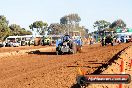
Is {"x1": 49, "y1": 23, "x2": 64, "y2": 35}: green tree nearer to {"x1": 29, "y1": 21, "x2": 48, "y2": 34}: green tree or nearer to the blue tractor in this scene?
{"x1": 29, "y1": 21, "x2": 48, "y2": 34}: green tree

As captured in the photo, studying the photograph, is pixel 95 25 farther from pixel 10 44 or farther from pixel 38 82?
pixel 38 82

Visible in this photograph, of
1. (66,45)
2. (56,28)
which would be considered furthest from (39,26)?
(66,45)

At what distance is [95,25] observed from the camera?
181 meters

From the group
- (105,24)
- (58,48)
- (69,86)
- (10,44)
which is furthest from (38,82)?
(105,24)

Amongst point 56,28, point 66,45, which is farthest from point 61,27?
point 66,45

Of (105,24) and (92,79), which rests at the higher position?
(105,24)

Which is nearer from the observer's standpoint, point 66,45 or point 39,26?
point 66,45

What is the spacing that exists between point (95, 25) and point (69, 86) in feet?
557

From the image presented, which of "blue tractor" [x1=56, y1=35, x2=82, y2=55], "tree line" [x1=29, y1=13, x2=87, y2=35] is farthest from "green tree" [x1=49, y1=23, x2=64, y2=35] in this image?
"blue tractor" [x1=56, y1=35, x2=82, y2=55]

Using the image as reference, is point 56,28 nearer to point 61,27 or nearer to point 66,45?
point 61,27

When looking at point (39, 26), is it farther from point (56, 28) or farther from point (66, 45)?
point (66, 45)

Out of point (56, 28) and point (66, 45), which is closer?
point (66, 45)

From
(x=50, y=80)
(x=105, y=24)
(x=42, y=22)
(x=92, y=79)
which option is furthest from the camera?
(x=105, y=24)

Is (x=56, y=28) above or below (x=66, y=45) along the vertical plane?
above
